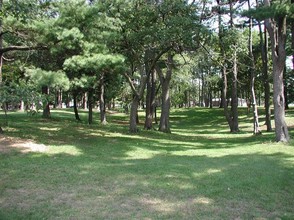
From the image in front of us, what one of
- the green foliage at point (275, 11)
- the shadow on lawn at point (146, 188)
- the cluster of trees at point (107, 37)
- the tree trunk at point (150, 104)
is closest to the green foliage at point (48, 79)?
the cluster of trees at point (107, 37)

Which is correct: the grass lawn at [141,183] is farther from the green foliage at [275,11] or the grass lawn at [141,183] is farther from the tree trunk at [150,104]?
the tree trunk at [150,104]

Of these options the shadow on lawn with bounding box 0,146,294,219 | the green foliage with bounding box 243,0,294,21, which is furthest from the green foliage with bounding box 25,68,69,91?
the green foliage with bounding box 243,0,294,21

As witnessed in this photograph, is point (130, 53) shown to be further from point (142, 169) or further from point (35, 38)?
point (142, 169)

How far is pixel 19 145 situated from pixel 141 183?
6.10 metres

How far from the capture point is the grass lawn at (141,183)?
570 centimetres

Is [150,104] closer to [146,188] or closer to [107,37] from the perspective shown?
[107,37]

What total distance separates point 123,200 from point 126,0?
12186mm

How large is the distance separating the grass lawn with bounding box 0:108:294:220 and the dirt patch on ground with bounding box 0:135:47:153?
3cm

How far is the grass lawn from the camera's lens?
225 inches

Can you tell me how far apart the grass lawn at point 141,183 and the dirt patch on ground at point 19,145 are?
0.10 ft

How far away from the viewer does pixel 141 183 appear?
24.5ft

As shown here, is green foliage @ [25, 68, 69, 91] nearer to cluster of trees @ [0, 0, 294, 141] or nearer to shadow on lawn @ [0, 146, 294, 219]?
cluster of trees @ [0, 0, 294, 141]

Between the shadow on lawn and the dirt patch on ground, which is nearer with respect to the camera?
the shadow on lawn

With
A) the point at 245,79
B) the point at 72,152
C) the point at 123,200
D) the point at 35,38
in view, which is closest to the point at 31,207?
the point at 123,200
